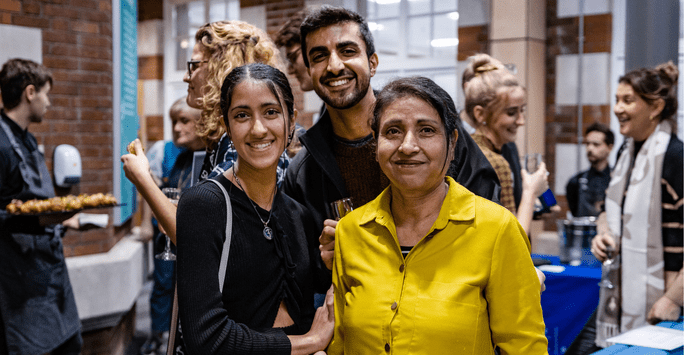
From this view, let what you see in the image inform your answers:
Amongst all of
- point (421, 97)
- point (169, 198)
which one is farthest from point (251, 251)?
point (169, 198)

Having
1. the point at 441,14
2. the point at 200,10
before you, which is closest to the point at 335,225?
the point at 441,14

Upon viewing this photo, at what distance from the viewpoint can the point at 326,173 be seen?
1.88 m

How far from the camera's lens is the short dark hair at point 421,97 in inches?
55.7

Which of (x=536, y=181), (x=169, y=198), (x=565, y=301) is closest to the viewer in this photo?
(x=169, y=198)

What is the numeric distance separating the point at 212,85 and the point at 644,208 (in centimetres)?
237

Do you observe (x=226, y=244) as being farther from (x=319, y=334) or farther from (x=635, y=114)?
(x=635, y=114)

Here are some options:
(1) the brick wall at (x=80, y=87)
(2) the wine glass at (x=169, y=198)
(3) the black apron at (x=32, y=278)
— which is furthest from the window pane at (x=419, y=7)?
(2) the wine glass at (x=169, y=198)

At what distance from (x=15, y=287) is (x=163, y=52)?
573 cm

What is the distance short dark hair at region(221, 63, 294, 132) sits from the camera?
1494 mm

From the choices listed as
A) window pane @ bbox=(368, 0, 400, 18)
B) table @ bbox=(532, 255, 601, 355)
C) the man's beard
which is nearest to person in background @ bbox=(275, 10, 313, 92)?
the man's beard

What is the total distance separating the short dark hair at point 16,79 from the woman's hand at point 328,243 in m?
2.66

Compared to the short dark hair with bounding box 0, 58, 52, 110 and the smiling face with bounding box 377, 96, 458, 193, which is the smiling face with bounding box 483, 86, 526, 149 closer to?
the smiling face with bounding box 377, 96, 458, 193

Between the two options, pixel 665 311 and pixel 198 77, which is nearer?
pixel 198 77

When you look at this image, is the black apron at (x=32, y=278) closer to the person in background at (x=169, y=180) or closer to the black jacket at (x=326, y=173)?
the person in background at (x=169, y=180)
